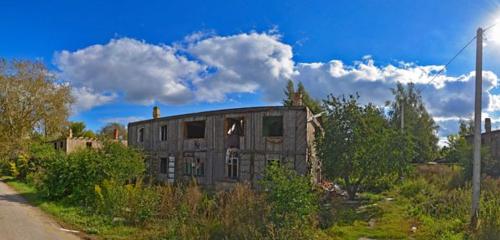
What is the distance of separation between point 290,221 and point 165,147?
2066 cm

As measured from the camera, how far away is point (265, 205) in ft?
34.5

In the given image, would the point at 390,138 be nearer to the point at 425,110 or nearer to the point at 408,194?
the point at 408,194

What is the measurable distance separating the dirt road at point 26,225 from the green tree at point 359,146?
13296 mm

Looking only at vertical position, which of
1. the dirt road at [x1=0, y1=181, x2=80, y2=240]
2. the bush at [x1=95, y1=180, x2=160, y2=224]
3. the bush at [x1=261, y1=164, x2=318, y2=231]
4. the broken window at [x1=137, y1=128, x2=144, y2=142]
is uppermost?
the broken window at [x1=137, y1=128, x2=144, y2=142]

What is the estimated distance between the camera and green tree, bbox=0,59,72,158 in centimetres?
4066

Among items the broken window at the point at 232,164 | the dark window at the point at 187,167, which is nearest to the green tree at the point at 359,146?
the broken window at the point at 232,164

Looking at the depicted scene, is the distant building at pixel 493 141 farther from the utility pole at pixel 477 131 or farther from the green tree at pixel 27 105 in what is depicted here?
the green tree at pixel 27 105

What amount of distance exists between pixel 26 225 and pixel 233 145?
1339 centimetres

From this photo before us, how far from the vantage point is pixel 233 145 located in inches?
973

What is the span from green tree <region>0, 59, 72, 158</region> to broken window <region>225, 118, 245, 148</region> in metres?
25.6

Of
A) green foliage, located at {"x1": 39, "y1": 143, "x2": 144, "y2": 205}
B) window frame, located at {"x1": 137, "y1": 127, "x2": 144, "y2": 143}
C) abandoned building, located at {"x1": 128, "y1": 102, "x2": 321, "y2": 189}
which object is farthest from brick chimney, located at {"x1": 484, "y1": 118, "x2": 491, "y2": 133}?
green foliage, located at {"x1": 39, "y1": 143, "x2": 144, "y2": 205}

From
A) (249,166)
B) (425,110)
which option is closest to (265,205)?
(249,166)

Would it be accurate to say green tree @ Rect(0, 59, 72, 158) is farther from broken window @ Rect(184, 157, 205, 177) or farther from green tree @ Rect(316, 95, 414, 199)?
green tree @ Rect(316, 95, 414, 199)

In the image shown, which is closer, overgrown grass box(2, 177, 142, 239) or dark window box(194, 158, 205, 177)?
overgrown grass box(2, 177, 142, 239)
